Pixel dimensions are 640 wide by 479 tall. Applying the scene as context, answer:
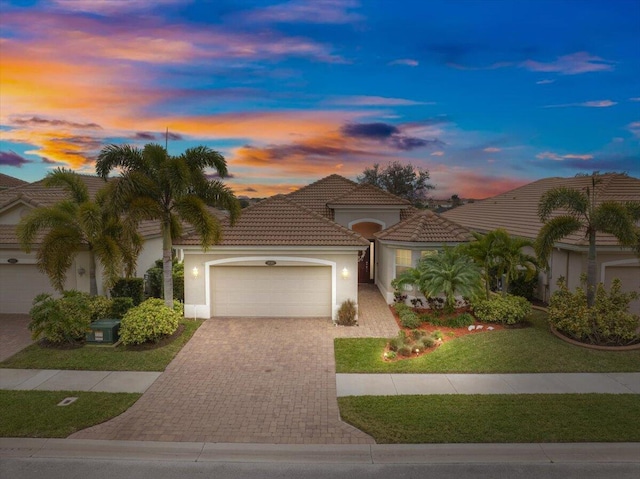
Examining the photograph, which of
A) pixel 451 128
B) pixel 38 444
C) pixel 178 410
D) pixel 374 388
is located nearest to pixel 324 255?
pixel 374 388

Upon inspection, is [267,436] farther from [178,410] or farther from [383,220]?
[383,220]

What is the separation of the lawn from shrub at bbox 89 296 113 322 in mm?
7494

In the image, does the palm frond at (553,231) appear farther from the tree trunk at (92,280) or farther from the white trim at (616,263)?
the tree trunk at (92,280)

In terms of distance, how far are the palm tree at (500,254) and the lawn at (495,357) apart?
8.36 feet

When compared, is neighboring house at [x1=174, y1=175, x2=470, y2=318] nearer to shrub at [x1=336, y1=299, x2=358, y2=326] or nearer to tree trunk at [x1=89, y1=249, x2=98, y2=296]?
shrub at [x1=336, y1=299, x2=358, y2=326]

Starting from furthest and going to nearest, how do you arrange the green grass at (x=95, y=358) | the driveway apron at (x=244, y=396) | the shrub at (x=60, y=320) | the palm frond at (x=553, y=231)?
1. the palm frond at (x=553, y=231)
2. the shrub at (x=60, y=320)
3. the green grass at (x=95, y=358)
4. the driveway apron at (x=244, y=396)

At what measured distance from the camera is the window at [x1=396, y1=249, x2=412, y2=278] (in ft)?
54.9

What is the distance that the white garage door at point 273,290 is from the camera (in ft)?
49.5

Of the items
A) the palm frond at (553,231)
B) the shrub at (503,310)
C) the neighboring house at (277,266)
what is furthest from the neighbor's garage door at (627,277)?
the neighboring house at (277,266)

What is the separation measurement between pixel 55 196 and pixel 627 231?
20992 millimetres

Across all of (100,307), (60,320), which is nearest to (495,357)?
(100,307)

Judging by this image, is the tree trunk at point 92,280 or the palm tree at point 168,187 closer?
the palm tree at point 168,187

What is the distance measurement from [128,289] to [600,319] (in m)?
15.8

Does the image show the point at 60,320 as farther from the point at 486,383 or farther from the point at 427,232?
the point at 427,232
